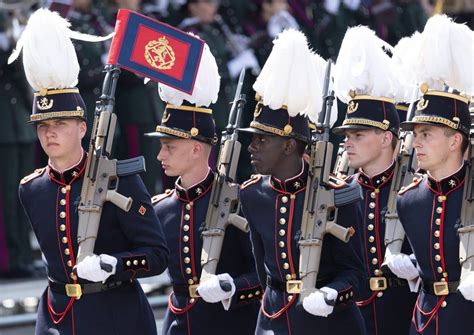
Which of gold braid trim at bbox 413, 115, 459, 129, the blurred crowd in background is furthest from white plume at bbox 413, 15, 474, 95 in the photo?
the blurred crowd in background

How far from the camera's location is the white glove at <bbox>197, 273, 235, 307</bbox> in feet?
32.1

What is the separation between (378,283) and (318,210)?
1.29 metres

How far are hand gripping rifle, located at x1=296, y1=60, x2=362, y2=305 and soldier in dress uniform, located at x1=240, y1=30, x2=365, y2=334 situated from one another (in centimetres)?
8

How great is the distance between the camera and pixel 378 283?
10.5 meters

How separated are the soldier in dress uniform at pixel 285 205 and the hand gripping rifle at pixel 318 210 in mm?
76

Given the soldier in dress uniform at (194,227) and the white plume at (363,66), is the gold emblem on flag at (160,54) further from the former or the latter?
the white plume at (363,66)

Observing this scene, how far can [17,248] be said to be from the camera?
14922mm

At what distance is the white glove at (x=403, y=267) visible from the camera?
31.9 feet

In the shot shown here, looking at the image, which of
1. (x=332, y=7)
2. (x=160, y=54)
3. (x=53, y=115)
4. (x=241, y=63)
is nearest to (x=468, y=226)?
(x=160, y=54)

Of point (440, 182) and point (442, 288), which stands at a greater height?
point (440, 182)

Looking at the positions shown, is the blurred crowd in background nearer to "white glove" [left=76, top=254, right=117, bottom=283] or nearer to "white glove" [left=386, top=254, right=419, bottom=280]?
"white glove" [left=386, top=254, right=419, bottom=280]

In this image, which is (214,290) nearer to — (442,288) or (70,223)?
(70,223)

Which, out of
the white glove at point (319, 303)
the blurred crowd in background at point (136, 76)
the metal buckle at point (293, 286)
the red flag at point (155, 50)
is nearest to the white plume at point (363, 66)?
the red flag at point (155, 50)

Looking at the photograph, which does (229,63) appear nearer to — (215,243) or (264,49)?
(264,49)
